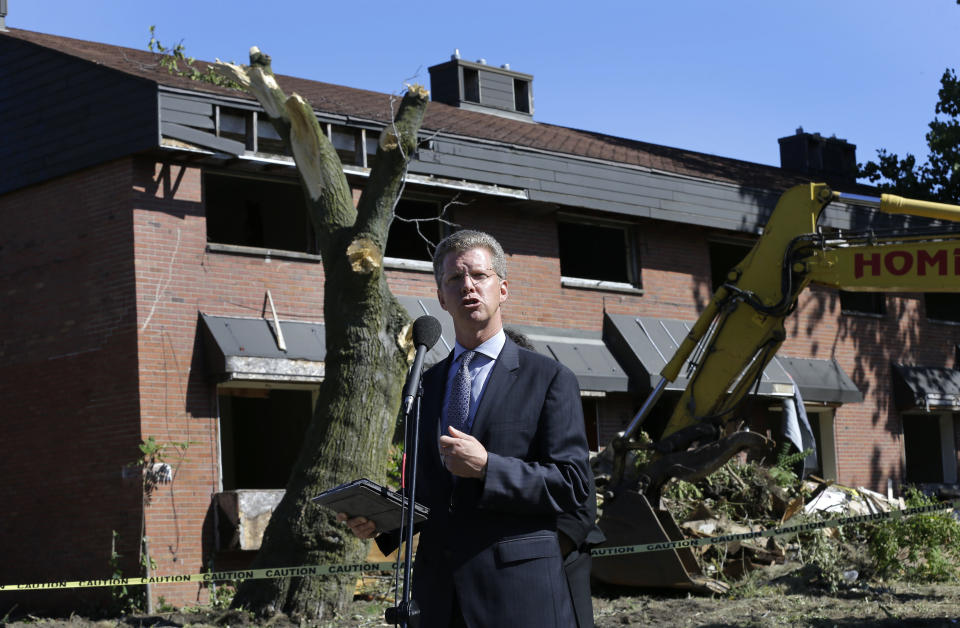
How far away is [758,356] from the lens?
39.3 ft

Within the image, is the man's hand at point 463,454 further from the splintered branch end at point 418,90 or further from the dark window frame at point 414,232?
the dark window frame at point 414,232

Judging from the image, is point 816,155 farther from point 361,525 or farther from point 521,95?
point 361,525

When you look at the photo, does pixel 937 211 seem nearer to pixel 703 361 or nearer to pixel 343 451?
pixel 703 361

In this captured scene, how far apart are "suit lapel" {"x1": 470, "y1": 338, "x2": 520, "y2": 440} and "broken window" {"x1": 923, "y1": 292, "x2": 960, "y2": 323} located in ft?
72.9

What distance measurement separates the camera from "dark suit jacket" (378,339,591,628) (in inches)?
155

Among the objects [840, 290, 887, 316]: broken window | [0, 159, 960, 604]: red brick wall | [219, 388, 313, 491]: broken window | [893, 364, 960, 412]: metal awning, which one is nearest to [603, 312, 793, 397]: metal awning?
[0, 159, 960, 604]: red brick wall

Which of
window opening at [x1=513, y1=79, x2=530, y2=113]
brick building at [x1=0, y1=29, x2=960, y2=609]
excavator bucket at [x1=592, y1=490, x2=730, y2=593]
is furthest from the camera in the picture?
window opening at [x1=513, y1=79, x2=530, y2=113]

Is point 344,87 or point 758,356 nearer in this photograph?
point 758,356

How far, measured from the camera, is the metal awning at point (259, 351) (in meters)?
14.6

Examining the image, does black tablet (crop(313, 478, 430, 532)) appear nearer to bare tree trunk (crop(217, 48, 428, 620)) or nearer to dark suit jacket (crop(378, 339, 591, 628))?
dark suit jacket (crop(378, 339, 591, 628))

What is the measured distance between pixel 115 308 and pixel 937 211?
30.2 ft

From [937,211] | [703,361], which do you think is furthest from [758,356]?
[937,211]

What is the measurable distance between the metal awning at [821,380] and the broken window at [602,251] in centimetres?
297

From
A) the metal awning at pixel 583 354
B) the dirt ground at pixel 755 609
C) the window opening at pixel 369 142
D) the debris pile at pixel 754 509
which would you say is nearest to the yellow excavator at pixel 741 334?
the dirt ground at pixel 755 609
